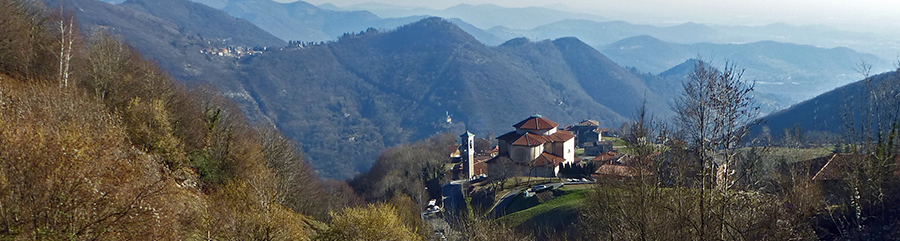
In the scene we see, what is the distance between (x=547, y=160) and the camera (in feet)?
171

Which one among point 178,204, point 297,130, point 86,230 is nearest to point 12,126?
point 86,230

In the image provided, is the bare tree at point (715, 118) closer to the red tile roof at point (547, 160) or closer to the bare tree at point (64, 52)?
the bare tree at point (64, 52)

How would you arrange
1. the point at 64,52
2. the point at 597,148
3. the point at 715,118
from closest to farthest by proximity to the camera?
the point at 715,118 → the point at 64,52 → the point at 597,148

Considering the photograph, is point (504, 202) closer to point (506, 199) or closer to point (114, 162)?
point (506, 199)

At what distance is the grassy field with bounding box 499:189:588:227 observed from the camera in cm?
3041

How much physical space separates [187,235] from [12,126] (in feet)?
17.2

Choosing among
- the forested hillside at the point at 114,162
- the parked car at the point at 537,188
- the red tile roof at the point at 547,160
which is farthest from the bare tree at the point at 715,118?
the red tile roof at the point at 547,160

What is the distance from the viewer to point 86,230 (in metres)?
10.1

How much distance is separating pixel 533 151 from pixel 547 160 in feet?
6.61

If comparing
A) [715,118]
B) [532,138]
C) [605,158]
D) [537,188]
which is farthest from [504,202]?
[715,118]

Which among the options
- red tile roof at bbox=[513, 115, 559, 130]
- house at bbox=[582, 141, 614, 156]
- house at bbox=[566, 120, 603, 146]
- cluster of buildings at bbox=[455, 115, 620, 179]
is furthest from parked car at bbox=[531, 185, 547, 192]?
house at bbox=[566, 120, 603, 146]

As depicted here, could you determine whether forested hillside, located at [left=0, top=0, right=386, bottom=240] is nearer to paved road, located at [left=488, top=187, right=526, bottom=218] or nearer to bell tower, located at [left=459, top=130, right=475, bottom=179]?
paved road, located at [left=488, top=187, right=526, bottom=218]

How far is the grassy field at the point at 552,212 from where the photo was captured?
30.4 metres

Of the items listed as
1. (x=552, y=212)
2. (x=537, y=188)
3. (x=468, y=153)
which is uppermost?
(x=552, y=212)
